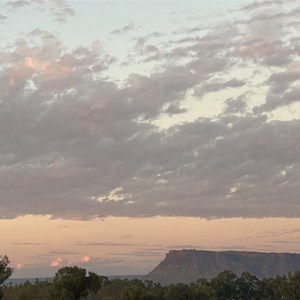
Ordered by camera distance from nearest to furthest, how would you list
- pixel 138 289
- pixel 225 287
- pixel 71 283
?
pixel 71 283, pixel 138 289, pixel 225 287

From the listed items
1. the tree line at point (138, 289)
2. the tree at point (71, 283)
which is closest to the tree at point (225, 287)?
the tree line at point (138, 289)

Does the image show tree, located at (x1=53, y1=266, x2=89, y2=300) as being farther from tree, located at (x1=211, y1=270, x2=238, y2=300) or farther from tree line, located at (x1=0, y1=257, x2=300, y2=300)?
tree, located at (x1=211, y1=270, x2=238, y2=300)

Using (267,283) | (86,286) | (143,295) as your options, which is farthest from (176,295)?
(267,283)

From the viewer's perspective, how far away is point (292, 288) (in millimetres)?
120688

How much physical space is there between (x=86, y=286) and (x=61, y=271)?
463cm

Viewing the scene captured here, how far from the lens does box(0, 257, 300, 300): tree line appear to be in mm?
104625

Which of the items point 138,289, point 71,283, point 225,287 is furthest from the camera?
point 225,287

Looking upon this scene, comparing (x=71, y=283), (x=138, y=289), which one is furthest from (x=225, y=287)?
(x=71, y=283)

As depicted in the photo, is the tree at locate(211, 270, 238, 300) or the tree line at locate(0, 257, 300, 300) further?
the tree at locate(211, 270, 238, 300)

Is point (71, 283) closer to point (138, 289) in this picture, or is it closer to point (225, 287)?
point (138, 289)

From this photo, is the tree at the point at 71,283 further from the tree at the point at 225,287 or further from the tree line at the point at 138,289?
the tree at the point at 225,287

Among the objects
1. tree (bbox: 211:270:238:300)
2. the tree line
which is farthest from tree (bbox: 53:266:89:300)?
tree (bbox: 211:270:238:300)

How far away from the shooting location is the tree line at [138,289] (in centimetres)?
10462

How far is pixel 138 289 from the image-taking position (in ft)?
370
